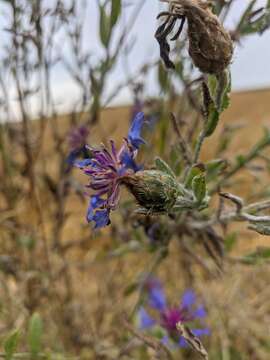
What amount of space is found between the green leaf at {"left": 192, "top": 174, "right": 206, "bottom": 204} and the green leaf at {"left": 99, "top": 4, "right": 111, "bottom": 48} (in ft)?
0.94

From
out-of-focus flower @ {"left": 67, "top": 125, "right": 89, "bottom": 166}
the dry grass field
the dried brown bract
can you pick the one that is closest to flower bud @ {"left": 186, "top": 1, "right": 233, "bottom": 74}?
the dried brown bract

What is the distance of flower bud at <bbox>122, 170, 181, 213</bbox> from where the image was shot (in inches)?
15.8

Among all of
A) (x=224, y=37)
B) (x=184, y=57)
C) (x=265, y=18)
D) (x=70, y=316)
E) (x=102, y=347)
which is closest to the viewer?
(x=224, y=37)

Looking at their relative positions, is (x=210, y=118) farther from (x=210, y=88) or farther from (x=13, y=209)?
(x=13, y=209)

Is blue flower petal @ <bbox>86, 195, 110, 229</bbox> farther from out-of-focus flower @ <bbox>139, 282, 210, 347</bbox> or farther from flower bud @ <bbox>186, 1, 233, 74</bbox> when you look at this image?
out-of-focus flower @ <bbox>139, 282, 210, 347</bbox>

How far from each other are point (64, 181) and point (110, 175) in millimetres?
474

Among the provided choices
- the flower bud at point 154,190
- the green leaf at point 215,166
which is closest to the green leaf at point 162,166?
the flower bud at point 154,190

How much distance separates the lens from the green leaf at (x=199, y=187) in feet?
1.45

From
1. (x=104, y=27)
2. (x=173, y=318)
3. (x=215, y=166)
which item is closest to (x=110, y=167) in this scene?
(x=215, y=166)

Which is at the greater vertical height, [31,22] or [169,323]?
[31,22]

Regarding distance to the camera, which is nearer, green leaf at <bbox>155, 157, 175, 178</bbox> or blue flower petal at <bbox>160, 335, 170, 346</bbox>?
green leaf at <bbox>155, 157, 175, 178</bbox>

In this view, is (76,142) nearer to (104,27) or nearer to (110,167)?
(104,27)

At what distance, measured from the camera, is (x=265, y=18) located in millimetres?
582

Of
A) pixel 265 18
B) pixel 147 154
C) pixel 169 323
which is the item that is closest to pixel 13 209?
pixel 147 154
